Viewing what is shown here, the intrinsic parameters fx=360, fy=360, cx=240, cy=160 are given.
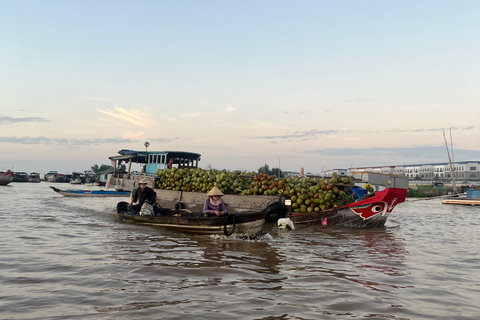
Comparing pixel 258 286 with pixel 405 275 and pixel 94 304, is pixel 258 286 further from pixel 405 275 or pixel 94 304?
pixel 405 275

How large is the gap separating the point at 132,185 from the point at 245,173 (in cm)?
831

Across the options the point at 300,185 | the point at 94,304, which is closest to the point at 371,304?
the point at 94,304

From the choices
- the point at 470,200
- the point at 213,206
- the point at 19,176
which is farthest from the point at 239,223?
the point at 19,176

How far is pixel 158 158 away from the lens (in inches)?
930

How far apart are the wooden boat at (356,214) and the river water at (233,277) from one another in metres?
2.40

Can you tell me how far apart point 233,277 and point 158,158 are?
59.6 feet

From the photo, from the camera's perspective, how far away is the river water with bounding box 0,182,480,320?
15.4 ft

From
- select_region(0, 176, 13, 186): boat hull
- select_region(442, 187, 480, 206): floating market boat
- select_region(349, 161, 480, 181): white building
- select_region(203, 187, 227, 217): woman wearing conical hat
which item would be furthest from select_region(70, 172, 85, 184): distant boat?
select_region(203, 187, 227, 217): woman wearing conical hat

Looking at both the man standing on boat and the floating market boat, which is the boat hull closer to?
the man standing on boat

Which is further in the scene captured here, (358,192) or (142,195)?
(358,192)

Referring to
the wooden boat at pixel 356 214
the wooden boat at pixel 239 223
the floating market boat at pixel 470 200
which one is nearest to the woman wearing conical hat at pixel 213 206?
the wooden boat at pixel 239 223

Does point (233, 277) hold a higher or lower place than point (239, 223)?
lower

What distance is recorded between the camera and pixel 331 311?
4.73 metres

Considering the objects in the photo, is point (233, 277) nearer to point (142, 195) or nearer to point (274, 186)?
point (142, 195)
